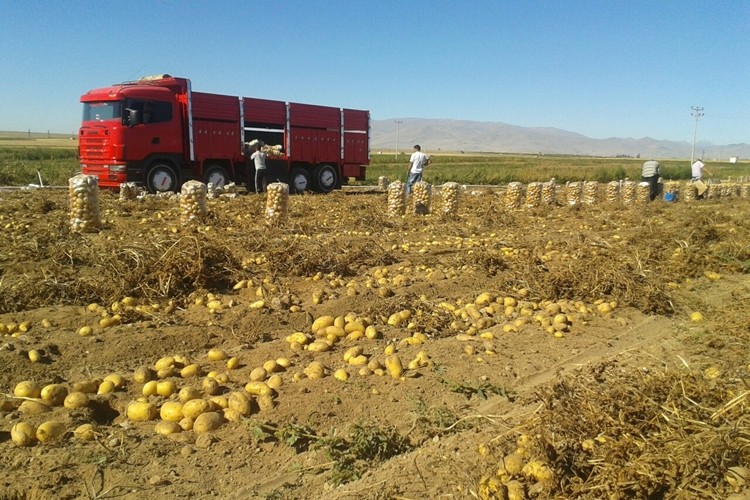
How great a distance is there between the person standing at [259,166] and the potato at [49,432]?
48.1 ft

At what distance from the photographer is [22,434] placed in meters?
3.15

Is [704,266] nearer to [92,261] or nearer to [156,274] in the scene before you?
[156,274]

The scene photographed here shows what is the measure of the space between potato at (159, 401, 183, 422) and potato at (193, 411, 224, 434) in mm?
141

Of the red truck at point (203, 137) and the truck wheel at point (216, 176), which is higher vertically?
the red truck at point (203, 137)

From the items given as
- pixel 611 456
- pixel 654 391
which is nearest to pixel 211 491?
pixel 611 456

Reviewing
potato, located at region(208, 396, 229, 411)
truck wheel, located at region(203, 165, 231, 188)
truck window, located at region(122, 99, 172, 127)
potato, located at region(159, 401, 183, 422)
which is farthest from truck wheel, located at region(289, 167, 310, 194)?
potato, located at region(159, 401, 183, 422)

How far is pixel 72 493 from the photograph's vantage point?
2.78 m

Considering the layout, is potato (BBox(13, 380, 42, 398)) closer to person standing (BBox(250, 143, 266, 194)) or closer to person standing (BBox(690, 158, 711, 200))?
person standing (BBox(250, 143, 266, 194))

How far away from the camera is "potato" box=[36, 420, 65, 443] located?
3174mm

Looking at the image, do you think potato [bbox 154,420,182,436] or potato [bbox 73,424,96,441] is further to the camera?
potato [bbox 154,420,182,436]

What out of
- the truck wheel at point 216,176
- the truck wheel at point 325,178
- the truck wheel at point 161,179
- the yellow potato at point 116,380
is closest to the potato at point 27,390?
the yellow potato at point 116,380

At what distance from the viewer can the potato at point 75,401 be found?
3.54 meters

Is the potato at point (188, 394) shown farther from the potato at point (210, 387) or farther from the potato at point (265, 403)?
the potato at point (265, 403)

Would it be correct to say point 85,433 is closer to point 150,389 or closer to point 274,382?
point 150,389
